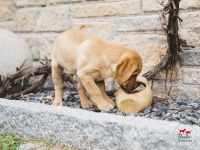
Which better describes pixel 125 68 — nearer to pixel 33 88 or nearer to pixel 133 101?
pixel 133 101

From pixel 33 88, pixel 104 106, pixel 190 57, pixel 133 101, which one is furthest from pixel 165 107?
pixel 33 88

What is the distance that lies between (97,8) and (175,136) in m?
2.30

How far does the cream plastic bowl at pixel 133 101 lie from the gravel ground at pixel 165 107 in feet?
0.17

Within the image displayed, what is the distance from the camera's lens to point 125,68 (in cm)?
351

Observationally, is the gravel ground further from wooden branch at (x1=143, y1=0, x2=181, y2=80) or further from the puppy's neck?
the puppy's neck

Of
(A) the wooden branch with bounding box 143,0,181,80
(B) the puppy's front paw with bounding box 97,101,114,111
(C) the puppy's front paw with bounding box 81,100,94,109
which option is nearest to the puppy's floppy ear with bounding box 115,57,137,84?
(B) the puppy's front paw with bounding box 97,101,114,111

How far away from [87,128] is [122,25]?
163 cm

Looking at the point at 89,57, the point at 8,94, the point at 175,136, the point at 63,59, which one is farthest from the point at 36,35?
the point at 175,136

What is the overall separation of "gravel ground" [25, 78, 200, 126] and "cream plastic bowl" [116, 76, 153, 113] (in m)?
0.05

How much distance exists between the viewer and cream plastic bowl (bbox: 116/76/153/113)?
11.7ft

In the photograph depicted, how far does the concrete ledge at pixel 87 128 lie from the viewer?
2865 mm

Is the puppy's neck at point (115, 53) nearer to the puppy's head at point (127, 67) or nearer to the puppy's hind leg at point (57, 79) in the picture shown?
the puppy's head at point (127, 67)

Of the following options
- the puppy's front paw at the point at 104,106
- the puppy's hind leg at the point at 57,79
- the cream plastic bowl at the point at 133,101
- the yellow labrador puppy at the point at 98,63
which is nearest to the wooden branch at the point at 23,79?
the puppy's hind leg at the point at 57,79

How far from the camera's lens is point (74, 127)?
3332 millimetres
